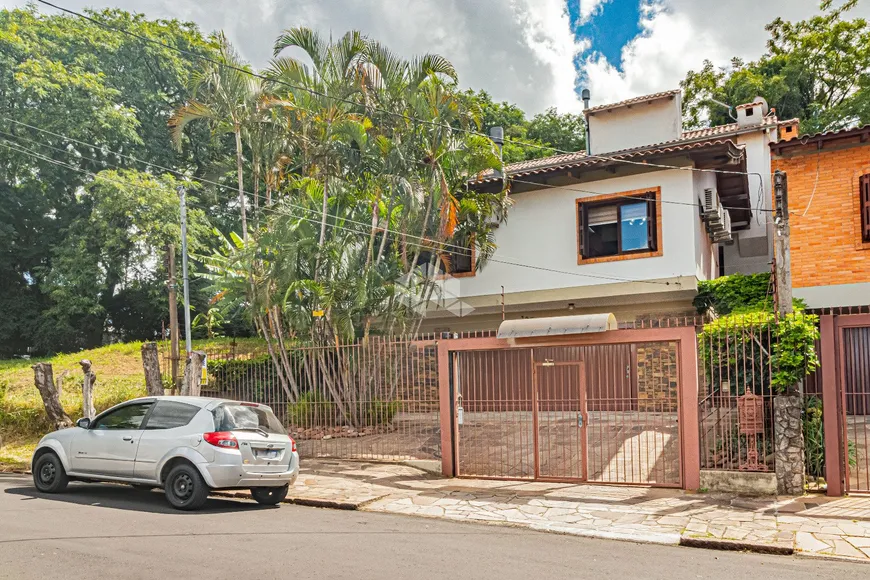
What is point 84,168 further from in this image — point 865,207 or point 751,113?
point 865,207

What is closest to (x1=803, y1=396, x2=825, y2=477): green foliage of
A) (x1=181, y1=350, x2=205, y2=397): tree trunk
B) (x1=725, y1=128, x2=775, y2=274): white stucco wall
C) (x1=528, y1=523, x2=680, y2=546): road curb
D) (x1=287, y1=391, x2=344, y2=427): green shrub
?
(x1=528, y1=523, x2=680, y2=546): road curb

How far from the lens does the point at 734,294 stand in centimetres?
1847

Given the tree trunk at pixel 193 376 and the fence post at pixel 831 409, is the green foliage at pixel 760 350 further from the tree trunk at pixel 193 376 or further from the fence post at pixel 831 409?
the tree trunk at pixel 193 376

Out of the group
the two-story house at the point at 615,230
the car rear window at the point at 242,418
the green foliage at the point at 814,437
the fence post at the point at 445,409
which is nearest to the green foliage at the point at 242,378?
the fence post at the point at 445,409

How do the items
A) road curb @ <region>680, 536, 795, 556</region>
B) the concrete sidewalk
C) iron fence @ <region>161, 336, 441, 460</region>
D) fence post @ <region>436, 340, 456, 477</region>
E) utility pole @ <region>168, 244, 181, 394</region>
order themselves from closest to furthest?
road curb @ <region>680, 536, 795, 556</region>
the concrete sidewalk
fence post @ <region>436, 340, 456, 477</region>
iron fence @ <region>161, 336, 441, 460</region>
utility pole @ <region>168, 244, 181, 394</region>

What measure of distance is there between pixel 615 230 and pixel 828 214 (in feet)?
17.0

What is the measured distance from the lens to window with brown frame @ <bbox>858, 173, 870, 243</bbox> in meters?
16.0

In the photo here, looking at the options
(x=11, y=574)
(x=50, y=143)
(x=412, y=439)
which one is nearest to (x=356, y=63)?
(x=412, y=439)

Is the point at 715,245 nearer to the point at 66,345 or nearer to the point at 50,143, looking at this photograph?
the point at 50,143

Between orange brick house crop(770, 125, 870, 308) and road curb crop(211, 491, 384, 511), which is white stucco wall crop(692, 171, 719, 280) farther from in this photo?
road curb crop(211, 491, 384, 511)

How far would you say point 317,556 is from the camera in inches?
269

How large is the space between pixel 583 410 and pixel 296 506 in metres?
4.78

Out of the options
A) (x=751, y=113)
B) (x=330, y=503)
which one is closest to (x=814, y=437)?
(x=330, y=503)

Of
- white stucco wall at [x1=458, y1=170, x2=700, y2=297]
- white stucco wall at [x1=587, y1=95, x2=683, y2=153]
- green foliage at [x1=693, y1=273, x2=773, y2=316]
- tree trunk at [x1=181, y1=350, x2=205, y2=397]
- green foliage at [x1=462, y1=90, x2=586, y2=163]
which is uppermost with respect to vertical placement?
green foliage at [x1=462, y1=90, x2=586, y2=163]
